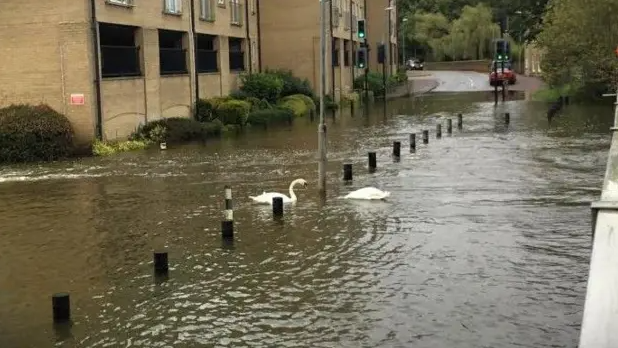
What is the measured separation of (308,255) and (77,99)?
54.7ft

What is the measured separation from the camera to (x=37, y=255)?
1097 cm

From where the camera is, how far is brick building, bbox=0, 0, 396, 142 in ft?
81.6

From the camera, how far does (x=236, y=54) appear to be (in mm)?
42531

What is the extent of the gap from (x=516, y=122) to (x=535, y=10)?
45.0 m

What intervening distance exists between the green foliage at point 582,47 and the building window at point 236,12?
16.3m

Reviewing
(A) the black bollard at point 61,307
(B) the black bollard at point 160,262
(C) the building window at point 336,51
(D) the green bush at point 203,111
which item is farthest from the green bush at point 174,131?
(C) the building window at point 336,51

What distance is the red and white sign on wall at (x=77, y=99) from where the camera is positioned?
81.5 feet

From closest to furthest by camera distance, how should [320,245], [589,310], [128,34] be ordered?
[589,310] → [320,245] → [128,34]

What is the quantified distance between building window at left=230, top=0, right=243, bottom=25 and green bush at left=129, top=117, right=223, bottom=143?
1101 cm

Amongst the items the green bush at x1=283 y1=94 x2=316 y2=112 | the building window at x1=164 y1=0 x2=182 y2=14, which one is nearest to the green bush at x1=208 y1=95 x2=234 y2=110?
the building window at x1=164 y1=0 x2=182 y2=14

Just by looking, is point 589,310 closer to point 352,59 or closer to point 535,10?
A: point 352,59

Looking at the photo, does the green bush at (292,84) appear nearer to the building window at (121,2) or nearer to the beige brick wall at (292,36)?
the beige brick wall at (292,36)

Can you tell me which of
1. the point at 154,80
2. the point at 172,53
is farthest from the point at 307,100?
the point at 154,80

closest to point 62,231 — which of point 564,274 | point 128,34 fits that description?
point 564,274
